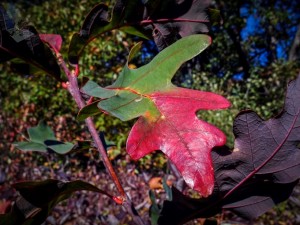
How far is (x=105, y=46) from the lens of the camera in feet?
17.3

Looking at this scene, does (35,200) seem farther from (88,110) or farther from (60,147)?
(60,147)

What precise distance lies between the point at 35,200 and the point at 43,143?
37cm

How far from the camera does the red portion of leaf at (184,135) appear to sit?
423 mm

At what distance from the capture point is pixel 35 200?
0.51 m

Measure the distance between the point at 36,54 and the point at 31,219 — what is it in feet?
0.97

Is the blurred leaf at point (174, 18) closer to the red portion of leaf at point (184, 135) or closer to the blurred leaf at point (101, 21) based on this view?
the blurred leaf at point (101, 21)

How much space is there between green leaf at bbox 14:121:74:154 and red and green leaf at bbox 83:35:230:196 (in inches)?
9.6

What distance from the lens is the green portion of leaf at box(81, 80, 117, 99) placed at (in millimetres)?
557

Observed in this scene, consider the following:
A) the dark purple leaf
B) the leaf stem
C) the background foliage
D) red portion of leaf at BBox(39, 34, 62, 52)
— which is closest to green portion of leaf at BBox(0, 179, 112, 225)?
the leaf stem

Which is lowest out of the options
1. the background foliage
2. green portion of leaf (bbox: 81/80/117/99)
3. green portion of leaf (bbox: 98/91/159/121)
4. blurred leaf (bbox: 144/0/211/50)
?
the background foliage

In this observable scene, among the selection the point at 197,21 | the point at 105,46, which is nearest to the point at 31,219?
the point at 197,21

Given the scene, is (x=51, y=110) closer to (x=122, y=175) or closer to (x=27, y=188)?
(x=122, y=175)

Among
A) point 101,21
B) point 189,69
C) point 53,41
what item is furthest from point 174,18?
point 189,69

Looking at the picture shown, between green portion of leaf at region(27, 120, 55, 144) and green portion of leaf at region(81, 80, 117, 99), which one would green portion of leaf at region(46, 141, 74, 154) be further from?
green portion of leaf at region(81, 80, 117, 99)
